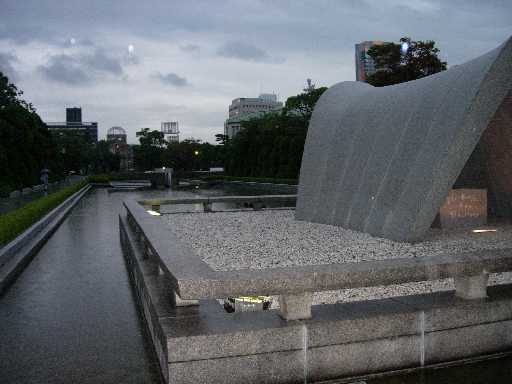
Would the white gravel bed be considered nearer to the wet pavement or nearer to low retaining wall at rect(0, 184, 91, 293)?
the wet pavement

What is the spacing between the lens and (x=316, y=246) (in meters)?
8.76

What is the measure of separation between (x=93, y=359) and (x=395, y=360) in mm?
A: 2898

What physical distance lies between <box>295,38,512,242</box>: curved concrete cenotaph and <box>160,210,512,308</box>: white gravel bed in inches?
21.3

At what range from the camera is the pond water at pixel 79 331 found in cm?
419

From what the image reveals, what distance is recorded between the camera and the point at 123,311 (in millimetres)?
6266

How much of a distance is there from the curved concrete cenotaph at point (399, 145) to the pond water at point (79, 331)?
4730 mm

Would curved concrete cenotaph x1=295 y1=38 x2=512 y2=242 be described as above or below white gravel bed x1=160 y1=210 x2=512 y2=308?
above

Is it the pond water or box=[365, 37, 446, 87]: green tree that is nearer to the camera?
the pond water

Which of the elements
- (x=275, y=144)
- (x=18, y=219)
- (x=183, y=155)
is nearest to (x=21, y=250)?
(x=18, y=219)

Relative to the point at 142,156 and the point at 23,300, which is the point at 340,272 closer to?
the point at 23,300

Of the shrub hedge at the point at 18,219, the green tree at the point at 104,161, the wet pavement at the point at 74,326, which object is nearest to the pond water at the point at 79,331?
the wet pavement at the point at 74,326

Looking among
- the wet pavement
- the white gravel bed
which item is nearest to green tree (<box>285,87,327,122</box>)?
the white gravel bed

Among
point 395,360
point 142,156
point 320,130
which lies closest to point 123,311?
point 395,360

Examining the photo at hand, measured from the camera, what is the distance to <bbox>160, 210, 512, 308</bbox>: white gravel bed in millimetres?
6488
